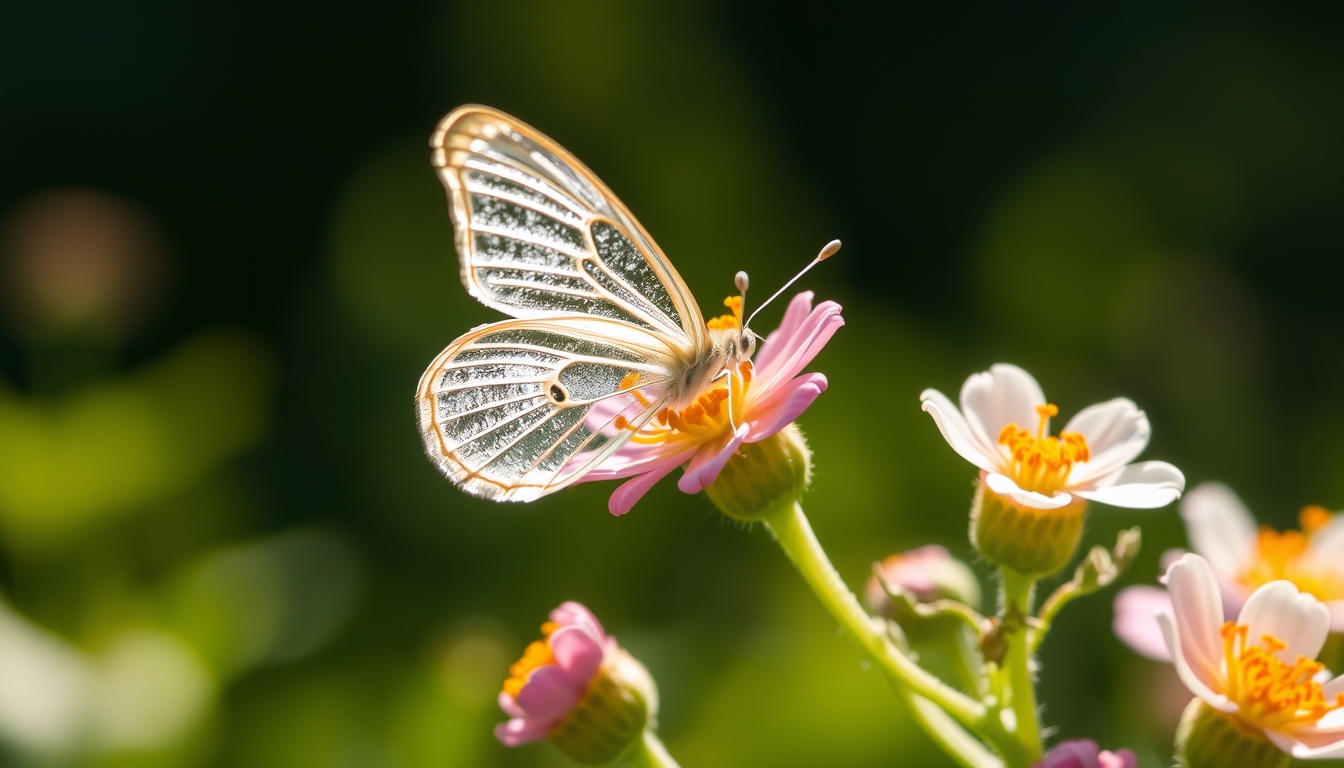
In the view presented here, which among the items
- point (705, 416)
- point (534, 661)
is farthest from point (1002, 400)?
point (534, 661)

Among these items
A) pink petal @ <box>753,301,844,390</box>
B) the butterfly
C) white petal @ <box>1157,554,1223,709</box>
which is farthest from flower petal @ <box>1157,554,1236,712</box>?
the butterfly

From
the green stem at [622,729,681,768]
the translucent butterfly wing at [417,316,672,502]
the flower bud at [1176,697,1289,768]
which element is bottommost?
the flower bud at [1176,697,1289,768]

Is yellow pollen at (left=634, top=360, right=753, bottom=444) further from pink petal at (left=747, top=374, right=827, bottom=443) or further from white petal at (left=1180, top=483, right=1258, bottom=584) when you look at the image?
white petal at (left=1180, top=483, right=1258, bottom=584)

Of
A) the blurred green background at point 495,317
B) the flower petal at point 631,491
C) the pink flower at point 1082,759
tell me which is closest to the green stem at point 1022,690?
the pink flower at point 1082,759

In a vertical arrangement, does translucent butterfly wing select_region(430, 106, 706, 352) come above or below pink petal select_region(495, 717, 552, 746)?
above

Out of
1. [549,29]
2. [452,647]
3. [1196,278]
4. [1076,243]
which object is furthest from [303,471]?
[1196,278]

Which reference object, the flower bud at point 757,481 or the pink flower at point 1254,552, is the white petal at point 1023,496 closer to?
the flower bud at point 757,481
